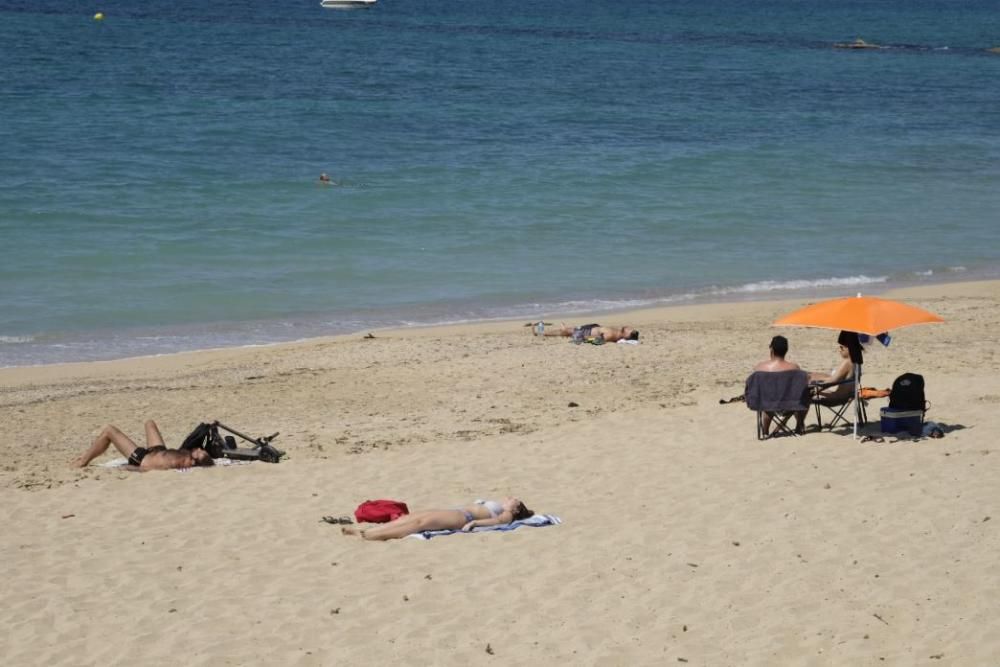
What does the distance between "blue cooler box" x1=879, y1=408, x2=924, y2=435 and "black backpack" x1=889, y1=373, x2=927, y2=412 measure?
0.19 feet

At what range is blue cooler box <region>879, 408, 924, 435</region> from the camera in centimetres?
1158

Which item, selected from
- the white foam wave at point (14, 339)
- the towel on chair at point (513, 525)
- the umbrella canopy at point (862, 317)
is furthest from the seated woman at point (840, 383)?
the white foam wave at point (14, 339)

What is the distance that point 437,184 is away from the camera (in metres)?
29.1

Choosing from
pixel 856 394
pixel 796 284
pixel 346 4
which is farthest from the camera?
pixel 346 4

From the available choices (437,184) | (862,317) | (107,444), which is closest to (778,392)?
(862,317)

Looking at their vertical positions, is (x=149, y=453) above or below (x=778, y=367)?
below

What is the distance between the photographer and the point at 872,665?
7.28 m

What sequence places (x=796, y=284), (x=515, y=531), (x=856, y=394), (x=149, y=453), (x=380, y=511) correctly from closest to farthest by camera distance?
(x=515, y=531) < (x=380, y=511) < (x=149, y=453) < (x=856, y=394) < (x=796, y=284)

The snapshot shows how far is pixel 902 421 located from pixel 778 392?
3.53ft

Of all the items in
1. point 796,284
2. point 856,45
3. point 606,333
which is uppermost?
point 856,45

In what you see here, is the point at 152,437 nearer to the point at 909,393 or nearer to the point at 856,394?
the point at 856,394

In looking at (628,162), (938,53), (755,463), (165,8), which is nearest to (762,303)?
(755,463)

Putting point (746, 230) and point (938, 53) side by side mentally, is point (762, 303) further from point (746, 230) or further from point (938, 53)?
point (938, 53)

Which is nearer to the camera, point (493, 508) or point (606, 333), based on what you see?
point (493, 508)
